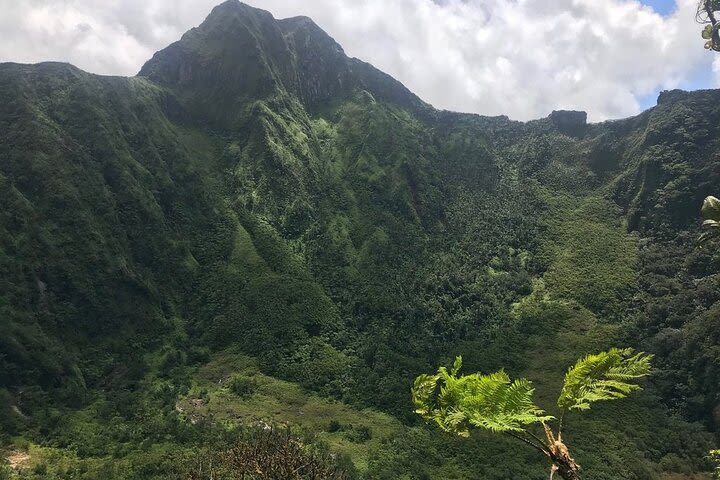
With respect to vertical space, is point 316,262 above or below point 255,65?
below

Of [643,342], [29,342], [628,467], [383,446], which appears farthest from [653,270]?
[29,342]

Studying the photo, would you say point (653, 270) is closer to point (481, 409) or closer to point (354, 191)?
point (354, 191)

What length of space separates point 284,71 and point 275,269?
78741 mm

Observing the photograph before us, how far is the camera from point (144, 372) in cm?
9125

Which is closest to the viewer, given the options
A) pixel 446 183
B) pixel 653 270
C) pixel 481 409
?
pixel 481 409

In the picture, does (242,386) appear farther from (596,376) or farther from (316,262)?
(596,376)

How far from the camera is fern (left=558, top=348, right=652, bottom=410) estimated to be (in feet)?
38.4

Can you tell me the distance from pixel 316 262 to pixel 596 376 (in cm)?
11660

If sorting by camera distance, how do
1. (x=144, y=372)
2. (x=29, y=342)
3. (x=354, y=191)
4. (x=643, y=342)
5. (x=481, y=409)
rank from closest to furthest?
(x=481, y=409) < (x=29, y=342) < (x=144, y=372) < (x=643, y=342) < (x=354, y=191)

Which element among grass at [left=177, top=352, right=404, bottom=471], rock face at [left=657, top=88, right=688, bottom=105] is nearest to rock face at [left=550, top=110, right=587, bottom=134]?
rock face at [left=657, top=88, right=688, bottom=105]

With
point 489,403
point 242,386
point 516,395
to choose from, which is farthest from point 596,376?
point 242,386

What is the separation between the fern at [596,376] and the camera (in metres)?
11.7

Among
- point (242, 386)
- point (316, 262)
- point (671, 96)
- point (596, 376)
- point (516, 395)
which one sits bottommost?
point (242, 386)

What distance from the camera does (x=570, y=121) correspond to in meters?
173
